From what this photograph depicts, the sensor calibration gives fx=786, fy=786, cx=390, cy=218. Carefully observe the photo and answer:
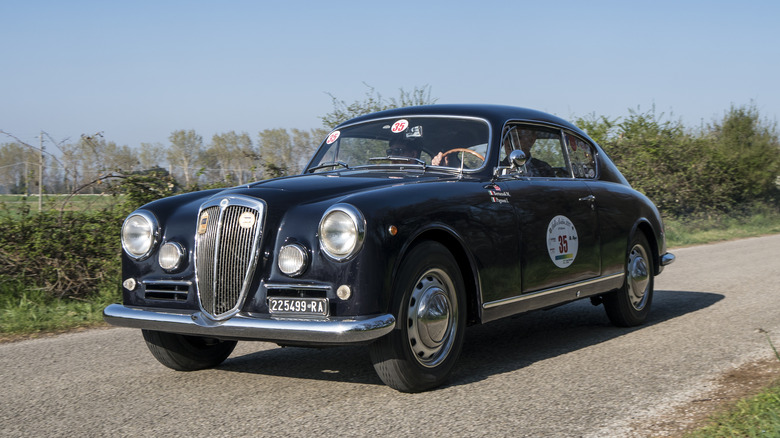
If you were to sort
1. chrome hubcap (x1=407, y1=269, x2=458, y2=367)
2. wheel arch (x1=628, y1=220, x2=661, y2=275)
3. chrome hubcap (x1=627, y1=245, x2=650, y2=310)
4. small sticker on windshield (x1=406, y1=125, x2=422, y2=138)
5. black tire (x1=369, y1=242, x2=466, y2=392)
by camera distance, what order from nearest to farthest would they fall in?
black tire (x1=369, y1=242, x2=466, y2=392) < chrome hubcap (x1=407, y1=269, x2=458, y2=367) < small sticker on windshield (x1=406, y1=125, x2=422, y2=138) < chrome hubcap (x1=627, y1=245, x2=650, y2=310) < wheel arch (x1=628, y1=220, x2=661, y2=275)

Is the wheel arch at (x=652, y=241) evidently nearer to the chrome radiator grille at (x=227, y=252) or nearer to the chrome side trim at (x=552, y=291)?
the chrome side trim at (x=552, y=291)

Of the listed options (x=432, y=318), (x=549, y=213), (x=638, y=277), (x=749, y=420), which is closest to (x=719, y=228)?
(x=638, y=277)

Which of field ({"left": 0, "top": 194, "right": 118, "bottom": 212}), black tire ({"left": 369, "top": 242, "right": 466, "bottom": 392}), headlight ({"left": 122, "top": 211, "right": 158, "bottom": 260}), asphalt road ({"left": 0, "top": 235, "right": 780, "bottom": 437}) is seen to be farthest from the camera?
field ({"left": 0, "top": 194, "right": 118, "bottom": 212})

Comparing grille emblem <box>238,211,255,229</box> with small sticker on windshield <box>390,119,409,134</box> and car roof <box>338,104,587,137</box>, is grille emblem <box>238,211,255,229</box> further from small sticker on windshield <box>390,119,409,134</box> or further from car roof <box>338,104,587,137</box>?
car roof <box>338,104,587,137</box>

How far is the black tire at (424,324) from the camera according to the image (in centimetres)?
411

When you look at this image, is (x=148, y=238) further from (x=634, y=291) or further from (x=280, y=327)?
(x=634, y=291)

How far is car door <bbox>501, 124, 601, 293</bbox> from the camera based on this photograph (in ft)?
17.1

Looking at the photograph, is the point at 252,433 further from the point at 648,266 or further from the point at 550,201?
the point at 648,266

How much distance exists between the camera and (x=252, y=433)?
3.57 m

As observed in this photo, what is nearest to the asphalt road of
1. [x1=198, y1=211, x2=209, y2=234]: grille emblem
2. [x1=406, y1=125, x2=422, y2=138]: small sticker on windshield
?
[x1=198, y1=211, x2=209, y2=234]: grille emblem

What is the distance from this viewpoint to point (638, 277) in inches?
265

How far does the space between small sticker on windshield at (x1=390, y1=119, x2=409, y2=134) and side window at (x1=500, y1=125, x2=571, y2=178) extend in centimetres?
71

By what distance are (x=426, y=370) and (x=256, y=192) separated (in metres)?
1.36

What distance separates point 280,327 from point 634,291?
3792 mm
